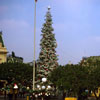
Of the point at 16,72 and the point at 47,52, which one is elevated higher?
the point at 47,52

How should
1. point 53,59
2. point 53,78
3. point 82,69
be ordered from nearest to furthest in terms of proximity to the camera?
point 82,69 → point 53,78 → point 53,59

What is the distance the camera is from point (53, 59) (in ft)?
199

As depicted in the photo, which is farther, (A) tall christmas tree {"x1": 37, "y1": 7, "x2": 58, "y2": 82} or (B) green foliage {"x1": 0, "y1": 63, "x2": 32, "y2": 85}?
(B) green foliage {"x1": 0, "y1": 63, "x2": 32, "y2": 85}

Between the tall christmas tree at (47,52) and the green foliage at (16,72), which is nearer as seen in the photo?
the tall christmas tree at (47,52)

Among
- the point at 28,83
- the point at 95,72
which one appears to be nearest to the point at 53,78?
the point at 28,83

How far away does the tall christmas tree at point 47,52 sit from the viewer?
197 ft

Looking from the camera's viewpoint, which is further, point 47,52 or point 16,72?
point 16,72

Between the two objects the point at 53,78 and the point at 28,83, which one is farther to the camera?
the point at 28,83

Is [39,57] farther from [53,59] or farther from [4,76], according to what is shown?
[4,76]

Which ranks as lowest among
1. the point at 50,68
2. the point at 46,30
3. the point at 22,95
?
the point at 22,95

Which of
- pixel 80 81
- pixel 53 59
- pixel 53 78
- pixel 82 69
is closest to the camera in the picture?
pixel 80 81

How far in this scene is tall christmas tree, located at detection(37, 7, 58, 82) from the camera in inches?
2360

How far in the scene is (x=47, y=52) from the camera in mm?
60406

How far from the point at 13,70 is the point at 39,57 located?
6195 mm
